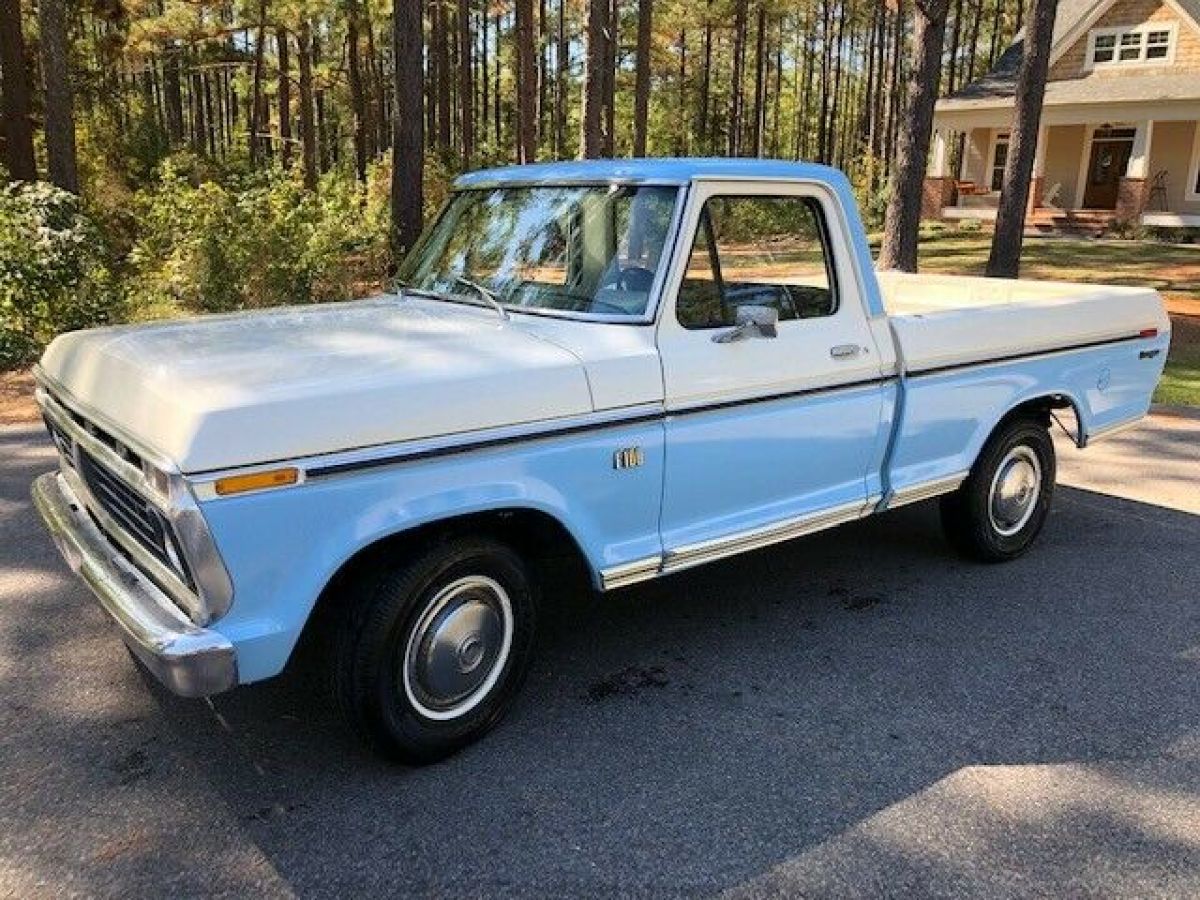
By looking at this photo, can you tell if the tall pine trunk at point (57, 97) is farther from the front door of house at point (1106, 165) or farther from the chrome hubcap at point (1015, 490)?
the front door of house at point (1106, 165)

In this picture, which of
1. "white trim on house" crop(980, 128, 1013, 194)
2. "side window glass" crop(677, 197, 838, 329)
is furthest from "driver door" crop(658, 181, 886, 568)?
"white trim on house" crop(980, 128, 1013, 194)

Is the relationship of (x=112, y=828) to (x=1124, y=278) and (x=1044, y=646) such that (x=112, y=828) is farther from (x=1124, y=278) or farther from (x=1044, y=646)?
(x=1124, y=278)

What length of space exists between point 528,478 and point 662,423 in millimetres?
608

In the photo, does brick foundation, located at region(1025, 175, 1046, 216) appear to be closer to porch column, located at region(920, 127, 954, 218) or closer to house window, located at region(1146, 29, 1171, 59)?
porch column, located at region(920, 127, 954, 218)

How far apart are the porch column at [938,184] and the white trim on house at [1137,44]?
4.26 m

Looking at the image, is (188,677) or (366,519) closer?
(188,677)

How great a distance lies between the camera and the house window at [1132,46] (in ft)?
89.3

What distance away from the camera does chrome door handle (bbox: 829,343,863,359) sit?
167 inches

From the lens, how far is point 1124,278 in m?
19.2

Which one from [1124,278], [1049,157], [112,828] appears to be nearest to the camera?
[112,828]

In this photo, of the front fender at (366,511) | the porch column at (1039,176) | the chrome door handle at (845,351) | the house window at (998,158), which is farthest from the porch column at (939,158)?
the front fender at (366,511)

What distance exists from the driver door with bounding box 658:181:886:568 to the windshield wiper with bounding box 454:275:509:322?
697 mm

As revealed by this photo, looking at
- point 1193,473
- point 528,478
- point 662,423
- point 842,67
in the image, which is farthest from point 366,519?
point 842,67

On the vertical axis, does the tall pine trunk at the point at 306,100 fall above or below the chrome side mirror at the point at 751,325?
above
